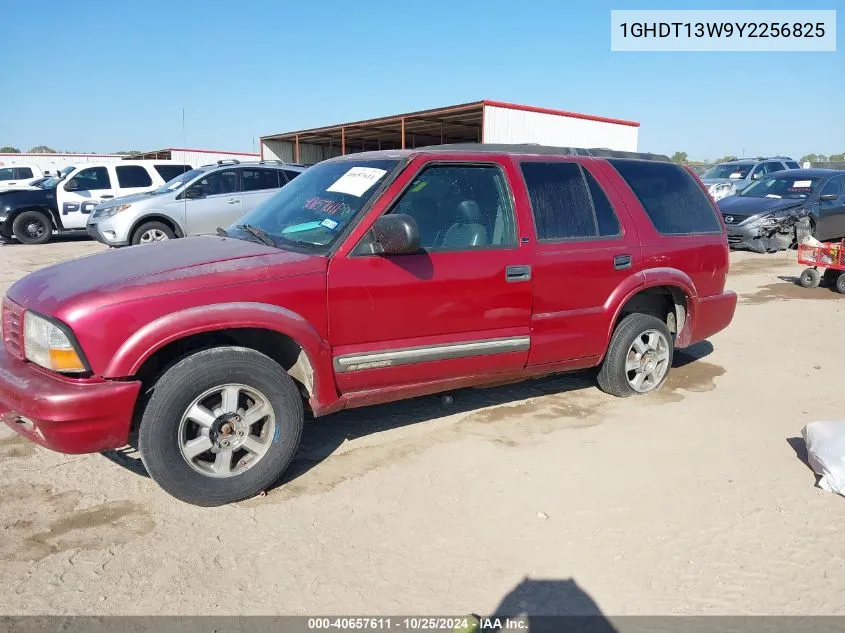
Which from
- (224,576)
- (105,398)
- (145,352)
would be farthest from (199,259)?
(224,576)

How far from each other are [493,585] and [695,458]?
6.06 feet

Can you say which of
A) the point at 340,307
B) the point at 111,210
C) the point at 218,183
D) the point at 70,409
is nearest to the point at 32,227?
the point at 111,210

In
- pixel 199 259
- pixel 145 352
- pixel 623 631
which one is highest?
pixel 199 259

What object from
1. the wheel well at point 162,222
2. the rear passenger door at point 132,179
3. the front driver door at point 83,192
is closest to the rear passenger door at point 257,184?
the wheel well at point 162,222

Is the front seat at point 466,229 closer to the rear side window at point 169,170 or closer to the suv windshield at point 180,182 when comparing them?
the suv windshield at point 180,182

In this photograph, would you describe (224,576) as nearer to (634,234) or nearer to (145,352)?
(145,352)

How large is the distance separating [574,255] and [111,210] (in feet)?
31.8

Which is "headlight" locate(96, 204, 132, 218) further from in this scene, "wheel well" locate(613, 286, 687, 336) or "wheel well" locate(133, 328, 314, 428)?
"wheel well" locate(613, 286, 687, 336)

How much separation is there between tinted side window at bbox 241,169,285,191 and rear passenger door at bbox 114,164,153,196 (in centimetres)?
405

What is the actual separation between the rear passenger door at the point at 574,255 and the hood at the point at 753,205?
34.3ft

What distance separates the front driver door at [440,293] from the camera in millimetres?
3641

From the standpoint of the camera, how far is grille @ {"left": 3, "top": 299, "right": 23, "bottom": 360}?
3344 mm

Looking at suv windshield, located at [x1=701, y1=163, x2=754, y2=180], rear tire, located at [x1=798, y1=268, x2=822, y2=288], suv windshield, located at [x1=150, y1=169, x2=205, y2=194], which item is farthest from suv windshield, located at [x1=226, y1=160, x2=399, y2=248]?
suv windshield, located at [x1=701, y1=163, x2=754, y2=180]

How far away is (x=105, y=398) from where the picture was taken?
306 centimetres
